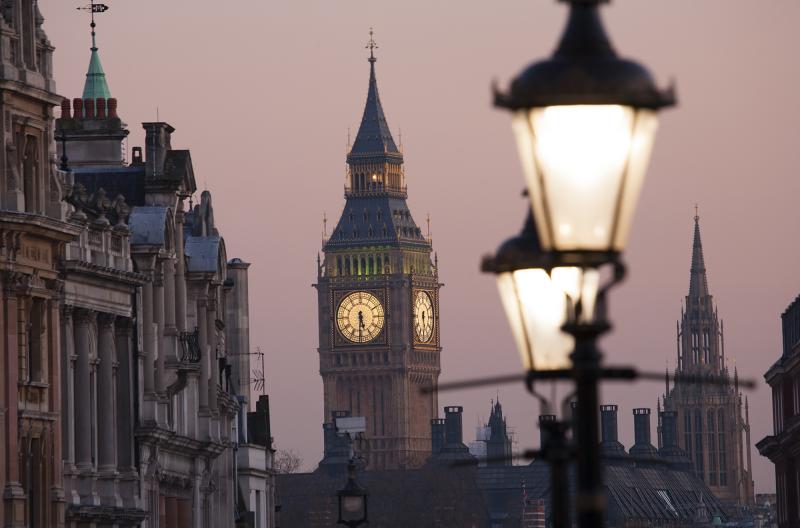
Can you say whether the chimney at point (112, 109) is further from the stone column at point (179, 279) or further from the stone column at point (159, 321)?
the stone column at point (159, 321)

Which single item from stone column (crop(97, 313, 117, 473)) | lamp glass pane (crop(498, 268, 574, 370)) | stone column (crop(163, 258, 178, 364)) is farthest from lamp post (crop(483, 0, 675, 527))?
stone column (crop(163, 258, 178, 364))

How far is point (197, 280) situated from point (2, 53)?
74.8 ft

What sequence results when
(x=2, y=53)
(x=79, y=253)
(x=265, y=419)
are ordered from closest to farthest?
(x=2, y=53) → (x=79, y=253) → (x=265, y=419)

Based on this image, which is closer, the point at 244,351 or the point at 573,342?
the point at 573,342

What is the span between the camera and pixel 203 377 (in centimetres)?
7781

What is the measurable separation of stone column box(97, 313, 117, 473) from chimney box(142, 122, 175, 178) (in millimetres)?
9358

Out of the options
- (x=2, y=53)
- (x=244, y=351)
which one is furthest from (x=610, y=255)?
(x=244, y=351)

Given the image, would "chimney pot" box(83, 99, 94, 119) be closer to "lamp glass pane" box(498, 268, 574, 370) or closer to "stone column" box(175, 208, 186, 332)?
"stone column" box(175, 208, 186, 332)

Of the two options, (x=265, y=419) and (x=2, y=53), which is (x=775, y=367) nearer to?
(x=265, y=419)

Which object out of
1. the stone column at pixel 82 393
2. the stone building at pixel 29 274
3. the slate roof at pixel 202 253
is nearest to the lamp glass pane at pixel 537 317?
the stone building at pixel 29 274

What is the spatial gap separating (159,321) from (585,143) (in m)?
57.2

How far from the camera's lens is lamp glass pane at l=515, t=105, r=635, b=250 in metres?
14.3

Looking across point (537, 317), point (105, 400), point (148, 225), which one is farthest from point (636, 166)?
point (148, 225)

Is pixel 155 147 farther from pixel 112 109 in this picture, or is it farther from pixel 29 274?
pixel 29 274
